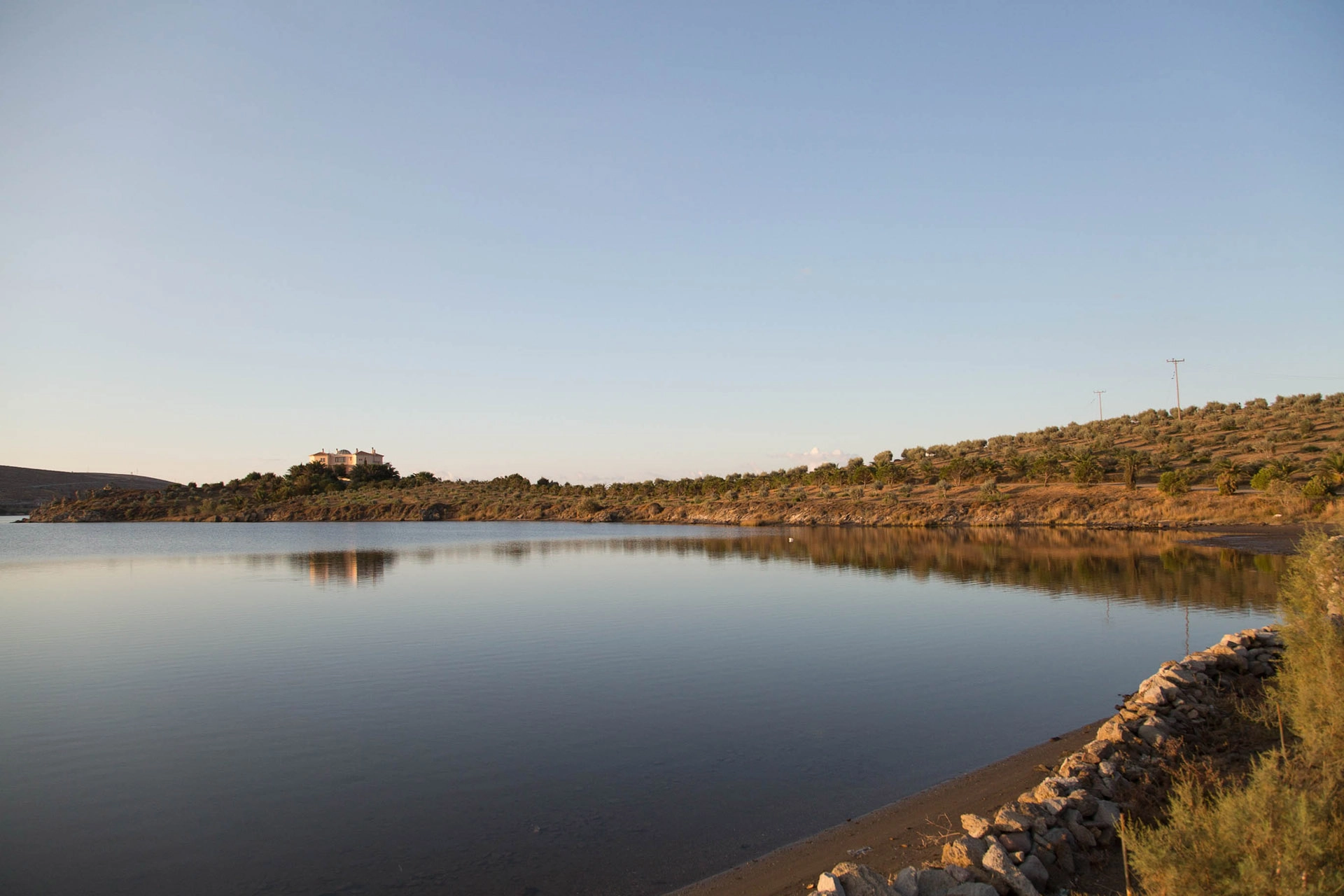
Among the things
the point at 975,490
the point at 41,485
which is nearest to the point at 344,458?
the point at 41,485

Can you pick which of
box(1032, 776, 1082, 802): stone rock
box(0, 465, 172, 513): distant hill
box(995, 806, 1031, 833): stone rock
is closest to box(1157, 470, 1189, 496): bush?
box(1032, 776, 1082, 802): stone rock

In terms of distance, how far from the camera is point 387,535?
213 ft

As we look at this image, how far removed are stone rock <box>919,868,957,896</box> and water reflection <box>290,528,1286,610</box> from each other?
58.9 ft

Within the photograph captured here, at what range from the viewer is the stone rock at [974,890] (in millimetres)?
5555

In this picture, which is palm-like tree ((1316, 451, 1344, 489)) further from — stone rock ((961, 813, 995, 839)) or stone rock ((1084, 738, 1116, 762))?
stone rock ((961, 813, 995, 839))

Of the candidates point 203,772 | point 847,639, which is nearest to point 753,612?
point 847,639

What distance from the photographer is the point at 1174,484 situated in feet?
157

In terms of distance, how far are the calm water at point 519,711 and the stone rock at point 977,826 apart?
165 centimetres

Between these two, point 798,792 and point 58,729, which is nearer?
point 798,792

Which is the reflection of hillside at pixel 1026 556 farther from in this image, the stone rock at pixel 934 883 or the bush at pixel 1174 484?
the stone rock at pixel 934 883

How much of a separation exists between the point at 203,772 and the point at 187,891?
3.30 meters

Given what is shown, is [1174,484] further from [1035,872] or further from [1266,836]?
[1266,836]

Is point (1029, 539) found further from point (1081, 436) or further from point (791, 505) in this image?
point (1081, 436)

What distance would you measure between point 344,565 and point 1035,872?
35.1 m
